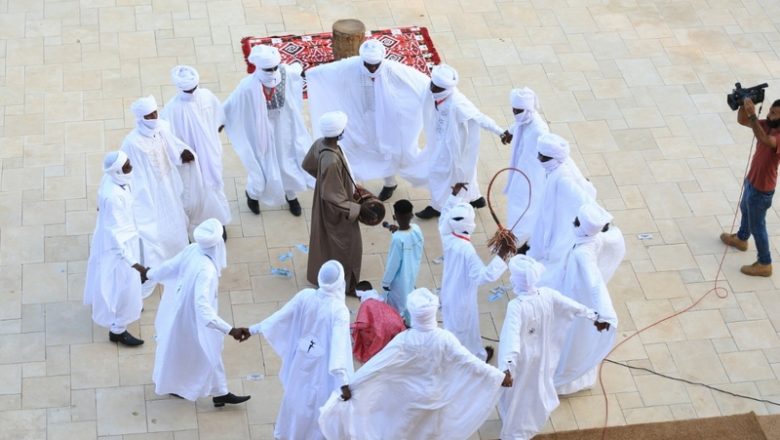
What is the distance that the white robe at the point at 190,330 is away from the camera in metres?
7.46

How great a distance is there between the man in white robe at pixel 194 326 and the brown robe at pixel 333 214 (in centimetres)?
119

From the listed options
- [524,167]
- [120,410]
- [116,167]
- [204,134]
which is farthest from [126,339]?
[524,167]

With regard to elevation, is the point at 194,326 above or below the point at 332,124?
below

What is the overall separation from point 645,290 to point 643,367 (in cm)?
95

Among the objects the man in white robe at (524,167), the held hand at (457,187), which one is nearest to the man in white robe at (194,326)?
the held hand at (457,187)

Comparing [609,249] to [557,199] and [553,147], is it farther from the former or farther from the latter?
[553,147]

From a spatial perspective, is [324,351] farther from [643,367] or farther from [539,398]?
[643,367]

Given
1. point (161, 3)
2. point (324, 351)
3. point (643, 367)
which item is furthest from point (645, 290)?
point (161, 3)

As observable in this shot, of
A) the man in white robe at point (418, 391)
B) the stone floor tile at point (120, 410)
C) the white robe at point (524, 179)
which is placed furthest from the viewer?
the white robe at point (524, 179)

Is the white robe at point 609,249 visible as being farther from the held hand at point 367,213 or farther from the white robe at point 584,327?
the held hand at point 367,213

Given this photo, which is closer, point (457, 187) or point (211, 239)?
point (211, 239)

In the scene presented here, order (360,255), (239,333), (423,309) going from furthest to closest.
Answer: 1. (360,255)
2. (239,333)
3. (423,309)

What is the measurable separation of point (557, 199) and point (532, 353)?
5.24 ft

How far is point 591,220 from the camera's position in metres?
7.80
